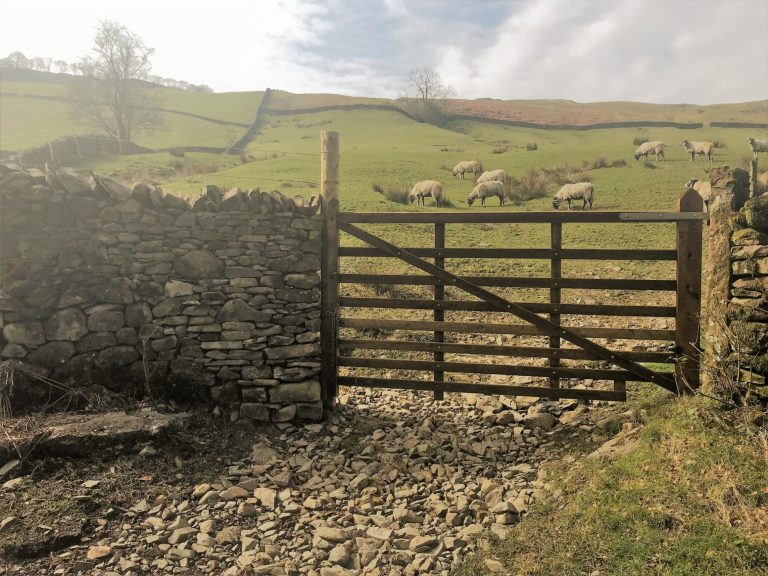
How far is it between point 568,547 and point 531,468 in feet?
5.17

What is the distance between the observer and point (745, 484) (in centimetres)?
340

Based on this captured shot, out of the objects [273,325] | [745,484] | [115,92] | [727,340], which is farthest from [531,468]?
[115,92]

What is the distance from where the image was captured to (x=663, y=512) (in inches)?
133

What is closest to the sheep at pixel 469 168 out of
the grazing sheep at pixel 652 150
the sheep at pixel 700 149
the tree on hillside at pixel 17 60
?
the grazing sheep at pixel 652 150

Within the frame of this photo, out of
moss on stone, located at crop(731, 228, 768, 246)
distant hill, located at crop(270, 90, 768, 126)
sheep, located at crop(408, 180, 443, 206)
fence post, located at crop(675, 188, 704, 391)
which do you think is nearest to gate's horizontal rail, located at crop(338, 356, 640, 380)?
fence post, located at crop(675, 188, 704, 391)

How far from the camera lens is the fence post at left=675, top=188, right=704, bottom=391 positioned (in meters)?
5.45

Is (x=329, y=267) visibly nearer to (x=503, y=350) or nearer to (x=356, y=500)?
(x=503, y=350)

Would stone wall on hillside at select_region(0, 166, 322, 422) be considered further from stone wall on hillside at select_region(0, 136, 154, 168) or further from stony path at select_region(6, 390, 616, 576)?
stone wall on hillside at select_region(0, 136, 154, 168)

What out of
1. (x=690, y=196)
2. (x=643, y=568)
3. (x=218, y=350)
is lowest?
(x=643, y=568)

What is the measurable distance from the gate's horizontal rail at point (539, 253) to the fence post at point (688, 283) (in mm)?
152

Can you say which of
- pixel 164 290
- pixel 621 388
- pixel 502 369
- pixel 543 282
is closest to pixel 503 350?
pixel 502 369

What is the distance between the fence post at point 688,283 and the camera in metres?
5.45

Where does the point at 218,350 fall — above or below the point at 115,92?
below

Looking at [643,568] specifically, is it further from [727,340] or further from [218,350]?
[218,350]
